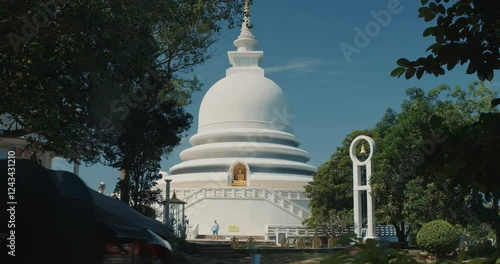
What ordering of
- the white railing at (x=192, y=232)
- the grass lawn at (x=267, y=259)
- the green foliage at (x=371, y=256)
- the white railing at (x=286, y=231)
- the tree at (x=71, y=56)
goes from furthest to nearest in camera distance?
the white railing at (x=192, y=232) → the white railing at (x=286, y=231) → the grass lawn at (x=267, y=259) → the tree at (x=71, y=56) → the green foliage at (x=371, y=256)

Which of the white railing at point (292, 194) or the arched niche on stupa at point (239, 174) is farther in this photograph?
the arched niche on stupa at point (239, 174)

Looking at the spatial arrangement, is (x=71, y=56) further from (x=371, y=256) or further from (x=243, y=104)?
(x=243, y=104)

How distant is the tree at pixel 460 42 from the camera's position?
2795 millimetres

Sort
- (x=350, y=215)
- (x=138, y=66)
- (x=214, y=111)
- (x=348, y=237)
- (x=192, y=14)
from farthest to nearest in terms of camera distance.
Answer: (x=214, y=111), (x=350, y=215), (x=192, y=14), (x=138, y=66), (x=348, y=237)

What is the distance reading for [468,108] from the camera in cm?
2533

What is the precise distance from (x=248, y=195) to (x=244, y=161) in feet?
11.3

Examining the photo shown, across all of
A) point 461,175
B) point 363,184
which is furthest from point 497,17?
point 363,184

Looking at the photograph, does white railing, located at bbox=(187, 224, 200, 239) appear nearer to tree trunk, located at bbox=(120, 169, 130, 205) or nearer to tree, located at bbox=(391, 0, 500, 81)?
tree trunk, located at bbox=(120, 169, 130, 205)

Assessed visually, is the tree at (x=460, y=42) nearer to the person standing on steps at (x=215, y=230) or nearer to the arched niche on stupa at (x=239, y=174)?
the person standing on steps at (x=215, y=230)

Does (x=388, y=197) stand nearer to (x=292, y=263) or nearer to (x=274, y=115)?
(x=292, y=263)

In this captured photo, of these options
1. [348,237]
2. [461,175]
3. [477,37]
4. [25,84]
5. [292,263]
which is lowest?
[292,263]

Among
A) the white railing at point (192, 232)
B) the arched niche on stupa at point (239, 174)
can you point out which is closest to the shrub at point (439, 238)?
the white railing at point (192, 232)

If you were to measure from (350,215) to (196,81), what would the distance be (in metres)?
10.6

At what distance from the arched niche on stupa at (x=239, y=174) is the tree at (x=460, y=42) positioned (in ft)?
116
